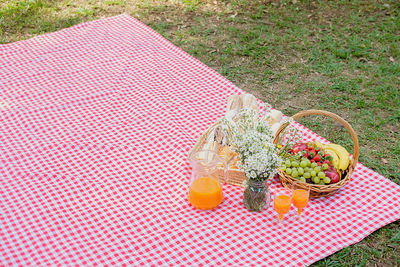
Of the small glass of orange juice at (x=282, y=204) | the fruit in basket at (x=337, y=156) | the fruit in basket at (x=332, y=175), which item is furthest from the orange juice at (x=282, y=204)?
the fruit in basket at (x=337, y=156)

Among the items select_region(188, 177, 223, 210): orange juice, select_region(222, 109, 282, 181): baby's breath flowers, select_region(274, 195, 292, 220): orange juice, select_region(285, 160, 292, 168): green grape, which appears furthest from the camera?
select_region(285, 160, 292, 168): green grape

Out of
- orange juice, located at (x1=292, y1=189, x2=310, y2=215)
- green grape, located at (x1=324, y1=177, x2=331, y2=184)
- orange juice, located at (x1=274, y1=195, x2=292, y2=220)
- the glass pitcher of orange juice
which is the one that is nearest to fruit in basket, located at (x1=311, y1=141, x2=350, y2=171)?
green grape, located at (x1=324, y1=177, x2=331, y2=184)

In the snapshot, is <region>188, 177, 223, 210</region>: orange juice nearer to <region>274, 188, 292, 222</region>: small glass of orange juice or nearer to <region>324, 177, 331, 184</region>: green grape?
<region>274, 188, 292, 222</region>: small glass of orange juice

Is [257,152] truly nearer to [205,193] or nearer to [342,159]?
[205,193]

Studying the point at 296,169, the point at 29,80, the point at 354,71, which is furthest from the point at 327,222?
the point at 29,80

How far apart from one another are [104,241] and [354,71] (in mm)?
3011

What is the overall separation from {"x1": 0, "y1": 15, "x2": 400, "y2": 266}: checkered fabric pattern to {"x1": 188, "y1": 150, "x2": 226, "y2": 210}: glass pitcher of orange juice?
7 centimetres

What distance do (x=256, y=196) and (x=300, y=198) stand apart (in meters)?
0.26

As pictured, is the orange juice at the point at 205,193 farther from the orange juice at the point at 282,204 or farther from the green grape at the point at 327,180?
the green grape at the point at 327,180

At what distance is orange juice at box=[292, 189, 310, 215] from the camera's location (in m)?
2.57

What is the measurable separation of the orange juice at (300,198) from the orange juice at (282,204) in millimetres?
38

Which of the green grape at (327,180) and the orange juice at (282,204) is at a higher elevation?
the green grape at (327,180)

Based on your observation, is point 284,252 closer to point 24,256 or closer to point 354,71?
point 24,256

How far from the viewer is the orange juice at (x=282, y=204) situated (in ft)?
8.37
